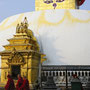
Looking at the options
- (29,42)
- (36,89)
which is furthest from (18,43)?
(36,89)

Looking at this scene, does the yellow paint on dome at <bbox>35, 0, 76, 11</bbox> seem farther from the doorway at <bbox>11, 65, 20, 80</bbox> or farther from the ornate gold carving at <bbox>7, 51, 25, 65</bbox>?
the doorway at <bbox>11, 65, 20, 80</bbox>

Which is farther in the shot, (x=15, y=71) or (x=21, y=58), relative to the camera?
(x=15, y=71)

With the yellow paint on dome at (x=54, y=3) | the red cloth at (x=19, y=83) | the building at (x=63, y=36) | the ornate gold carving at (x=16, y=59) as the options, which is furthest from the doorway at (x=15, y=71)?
the yellow paint on dome at (x=54, y=3)

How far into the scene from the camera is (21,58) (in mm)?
13719

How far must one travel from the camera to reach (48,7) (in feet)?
70.2

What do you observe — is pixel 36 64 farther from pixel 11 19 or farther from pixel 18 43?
pixel 11 19

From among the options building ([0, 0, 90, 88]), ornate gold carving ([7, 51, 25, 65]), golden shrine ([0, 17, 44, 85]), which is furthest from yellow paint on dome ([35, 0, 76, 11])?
ornate gold carving ([7, 51, 25, 65])

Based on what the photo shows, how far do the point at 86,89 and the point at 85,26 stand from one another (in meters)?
4.48

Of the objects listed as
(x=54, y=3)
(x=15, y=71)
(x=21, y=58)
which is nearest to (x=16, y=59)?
(x=21, y=58)

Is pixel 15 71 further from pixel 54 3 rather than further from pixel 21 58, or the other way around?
pixel 54 3

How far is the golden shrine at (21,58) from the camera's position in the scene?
1368 cm

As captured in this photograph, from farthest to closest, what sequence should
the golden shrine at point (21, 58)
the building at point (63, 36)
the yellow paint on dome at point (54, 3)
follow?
1. the yellow paint on dome at point (54, 3)
2. the building at point (63, 36)
3. the golden shrine at point (21, 58)

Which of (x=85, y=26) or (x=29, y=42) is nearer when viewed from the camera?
(x=29, y=42)

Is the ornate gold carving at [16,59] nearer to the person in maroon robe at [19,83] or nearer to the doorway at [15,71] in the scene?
the doorway at [15,71]
